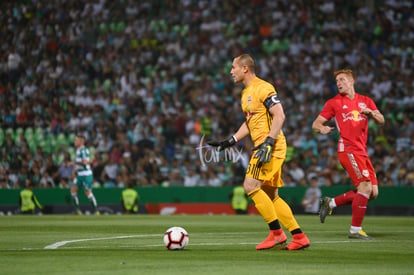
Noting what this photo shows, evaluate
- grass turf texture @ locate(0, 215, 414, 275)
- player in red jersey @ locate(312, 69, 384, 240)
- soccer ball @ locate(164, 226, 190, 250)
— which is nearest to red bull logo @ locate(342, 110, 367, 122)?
player in red jersey @ locate(312, 69, 384, 240)

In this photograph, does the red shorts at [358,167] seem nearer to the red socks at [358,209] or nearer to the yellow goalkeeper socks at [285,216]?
the red socks at [358,209]

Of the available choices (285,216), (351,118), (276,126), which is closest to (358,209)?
(351,118)

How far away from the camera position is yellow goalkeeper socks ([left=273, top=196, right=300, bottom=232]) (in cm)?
1070

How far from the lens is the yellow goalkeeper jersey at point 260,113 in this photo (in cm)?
1079

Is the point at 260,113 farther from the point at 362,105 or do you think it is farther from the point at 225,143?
the point at 362,105

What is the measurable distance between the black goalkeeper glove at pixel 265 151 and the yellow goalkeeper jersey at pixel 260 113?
1.13ft

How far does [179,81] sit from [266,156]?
22269 mm

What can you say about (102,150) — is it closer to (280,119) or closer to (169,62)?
(169,62)

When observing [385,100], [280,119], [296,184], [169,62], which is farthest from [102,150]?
[280,119]

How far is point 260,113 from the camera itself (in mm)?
10867

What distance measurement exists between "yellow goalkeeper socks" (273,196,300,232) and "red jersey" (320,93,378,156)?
9.66ft

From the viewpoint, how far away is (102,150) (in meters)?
30.4

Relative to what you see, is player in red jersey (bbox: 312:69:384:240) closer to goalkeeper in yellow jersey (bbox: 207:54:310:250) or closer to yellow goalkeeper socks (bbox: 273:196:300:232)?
goalkeeper in yellow jersey (bbox: 207:54:310:250)

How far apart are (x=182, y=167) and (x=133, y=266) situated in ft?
65.4
